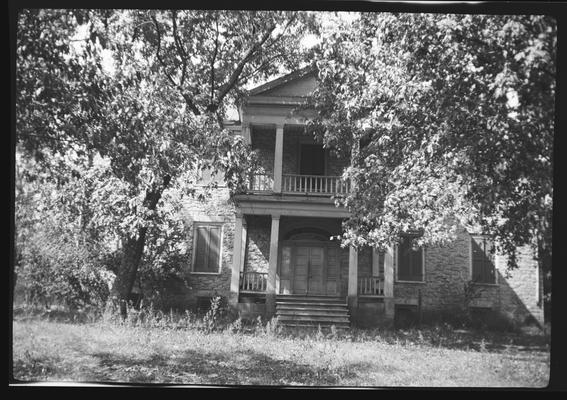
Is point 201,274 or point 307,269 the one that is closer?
point 201,274

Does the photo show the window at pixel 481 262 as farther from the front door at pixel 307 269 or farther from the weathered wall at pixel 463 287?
the front door at pixel 307 269

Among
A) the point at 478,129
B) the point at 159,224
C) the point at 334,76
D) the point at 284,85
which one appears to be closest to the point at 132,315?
the point at 159,224

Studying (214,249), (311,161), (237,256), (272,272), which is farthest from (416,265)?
(214,249)

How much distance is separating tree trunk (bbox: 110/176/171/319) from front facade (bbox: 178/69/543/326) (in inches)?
74.4

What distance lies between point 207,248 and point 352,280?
3.80 meters

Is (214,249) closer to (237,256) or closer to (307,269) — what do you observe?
(237,256)

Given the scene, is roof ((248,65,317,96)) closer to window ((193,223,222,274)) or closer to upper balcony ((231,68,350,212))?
upper balcony ((231,68,350,212))

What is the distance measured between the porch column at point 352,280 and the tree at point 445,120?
3377 millimetres

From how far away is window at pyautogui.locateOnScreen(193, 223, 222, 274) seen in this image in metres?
11.1

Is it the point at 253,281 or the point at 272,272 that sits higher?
the point at 272,272

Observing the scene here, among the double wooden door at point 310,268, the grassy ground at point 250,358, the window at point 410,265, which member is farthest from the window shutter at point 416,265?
the grassy ground at point 250,358

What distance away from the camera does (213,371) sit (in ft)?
21.2

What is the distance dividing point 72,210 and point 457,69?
241 inches

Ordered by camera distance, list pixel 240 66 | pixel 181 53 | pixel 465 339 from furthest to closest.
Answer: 1. pixel 240 66
2. pixel 465 339
3. pixel 181 53
